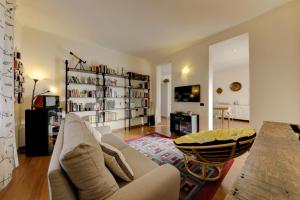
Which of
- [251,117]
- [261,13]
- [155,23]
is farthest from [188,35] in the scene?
[251,117]

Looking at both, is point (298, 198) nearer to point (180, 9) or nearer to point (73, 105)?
point (180, 9)

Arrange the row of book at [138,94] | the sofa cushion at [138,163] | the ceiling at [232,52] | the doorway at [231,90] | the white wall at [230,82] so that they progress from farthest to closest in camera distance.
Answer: the white wall at [230,82], the doorway at [231,90], the row of book at [138,94], the ceiling at [232,52], the sofa cushion at [138,163]

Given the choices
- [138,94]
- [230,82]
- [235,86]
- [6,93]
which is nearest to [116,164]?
[6,93]

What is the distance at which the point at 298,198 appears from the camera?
46 centimetres

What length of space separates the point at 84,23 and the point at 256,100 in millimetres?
3971

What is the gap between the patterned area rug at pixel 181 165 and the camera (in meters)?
1.64

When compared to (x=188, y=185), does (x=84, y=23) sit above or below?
above

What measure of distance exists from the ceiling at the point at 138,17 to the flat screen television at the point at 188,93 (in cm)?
134

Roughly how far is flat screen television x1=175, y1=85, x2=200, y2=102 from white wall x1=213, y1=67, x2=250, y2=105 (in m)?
3.86

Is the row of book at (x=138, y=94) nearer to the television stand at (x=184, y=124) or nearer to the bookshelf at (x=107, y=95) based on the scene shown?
the bookshelf at (x=107, y=95)

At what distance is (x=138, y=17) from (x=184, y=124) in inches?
117

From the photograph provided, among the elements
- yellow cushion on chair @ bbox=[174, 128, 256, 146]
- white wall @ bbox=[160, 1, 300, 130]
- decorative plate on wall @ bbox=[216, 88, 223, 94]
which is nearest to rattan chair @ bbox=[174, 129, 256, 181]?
yellow cushion on chair @ bbox=[174, 128, 256, 146]

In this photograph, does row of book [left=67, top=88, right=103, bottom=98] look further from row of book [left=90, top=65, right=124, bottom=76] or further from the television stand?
the television stand

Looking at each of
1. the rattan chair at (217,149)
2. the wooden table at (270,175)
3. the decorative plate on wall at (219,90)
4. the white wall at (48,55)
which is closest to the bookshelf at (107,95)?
the white wall at (48,55)
